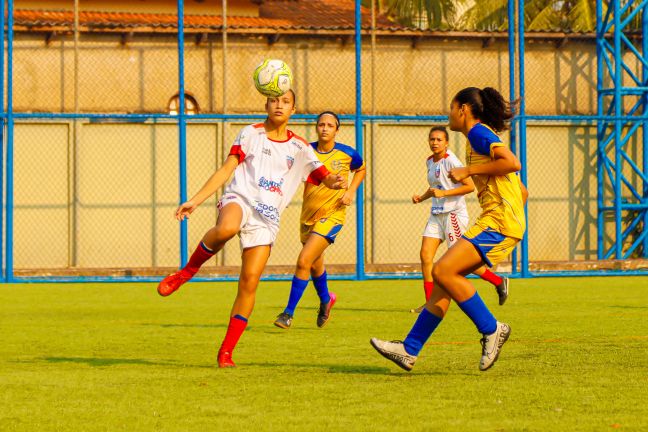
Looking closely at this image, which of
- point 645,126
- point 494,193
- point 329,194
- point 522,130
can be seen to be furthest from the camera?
point 645,126

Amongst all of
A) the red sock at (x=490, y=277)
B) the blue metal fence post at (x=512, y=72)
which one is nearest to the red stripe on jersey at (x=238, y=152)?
the red sock at (x=490, y=277)

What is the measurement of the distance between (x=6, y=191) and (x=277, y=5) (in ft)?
40.5

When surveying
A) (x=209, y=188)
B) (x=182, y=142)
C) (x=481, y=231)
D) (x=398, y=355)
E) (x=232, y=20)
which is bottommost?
(x=398, y=355)

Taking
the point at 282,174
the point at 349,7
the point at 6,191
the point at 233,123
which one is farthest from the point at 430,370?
the point at 349,7

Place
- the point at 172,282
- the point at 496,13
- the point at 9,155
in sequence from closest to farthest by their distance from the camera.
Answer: the point at 172,282 → the point at 9,155 → the point at 496,13

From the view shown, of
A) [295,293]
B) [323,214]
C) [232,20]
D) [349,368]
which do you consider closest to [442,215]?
[323,214]

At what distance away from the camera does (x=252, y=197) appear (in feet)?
29.7

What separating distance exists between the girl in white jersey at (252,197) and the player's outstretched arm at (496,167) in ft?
4.92

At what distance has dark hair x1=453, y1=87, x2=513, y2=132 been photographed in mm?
8344

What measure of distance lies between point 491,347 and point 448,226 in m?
5.96

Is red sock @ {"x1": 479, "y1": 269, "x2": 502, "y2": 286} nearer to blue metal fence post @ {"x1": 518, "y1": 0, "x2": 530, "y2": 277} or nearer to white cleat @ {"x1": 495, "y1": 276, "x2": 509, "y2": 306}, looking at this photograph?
white cleat @ {"x1": 495, "y1": 276, "x2": 509, "y2": 306}

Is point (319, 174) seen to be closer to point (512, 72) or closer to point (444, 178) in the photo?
point (444, 178)

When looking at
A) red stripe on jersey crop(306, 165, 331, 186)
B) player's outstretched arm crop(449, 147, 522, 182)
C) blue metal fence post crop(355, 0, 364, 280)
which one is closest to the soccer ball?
red stripe on jersey crop(306, 165, 331, 186)

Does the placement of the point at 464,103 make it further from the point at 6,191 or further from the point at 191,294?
the point at 6,191
